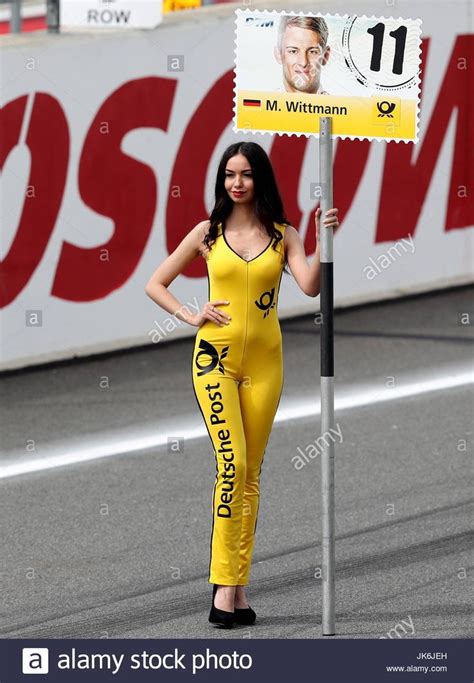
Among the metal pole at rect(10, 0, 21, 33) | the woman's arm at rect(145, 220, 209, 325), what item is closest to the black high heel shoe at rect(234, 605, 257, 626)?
the woman's arm at rect(145, 220, 209, 325)

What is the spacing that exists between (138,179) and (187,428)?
9.05 feet

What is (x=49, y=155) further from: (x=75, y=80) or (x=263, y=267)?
(x=263, y=267)

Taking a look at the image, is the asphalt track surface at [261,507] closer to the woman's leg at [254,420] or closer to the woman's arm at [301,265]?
the woman's leg at [254,420]

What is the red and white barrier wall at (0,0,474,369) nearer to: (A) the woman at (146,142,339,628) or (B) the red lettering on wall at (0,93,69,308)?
(B) the red lettering on wall at (0,93,69,308)

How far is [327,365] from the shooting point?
23.7 feet

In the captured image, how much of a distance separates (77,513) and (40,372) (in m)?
3.32

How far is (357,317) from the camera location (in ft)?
47.1

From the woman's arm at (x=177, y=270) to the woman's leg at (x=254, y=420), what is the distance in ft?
1.35

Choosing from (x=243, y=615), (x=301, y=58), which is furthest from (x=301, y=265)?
(x=243, y=615)

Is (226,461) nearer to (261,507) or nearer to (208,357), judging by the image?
(208,357)

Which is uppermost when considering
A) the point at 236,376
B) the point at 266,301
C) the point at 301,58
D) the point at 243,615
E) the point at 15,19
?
the point at 15,19

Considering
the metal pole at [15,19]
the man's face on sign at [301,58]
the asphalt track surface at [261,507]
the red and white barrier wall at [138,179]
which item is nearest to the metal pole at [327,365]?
the man's face on sign at [301,58]
